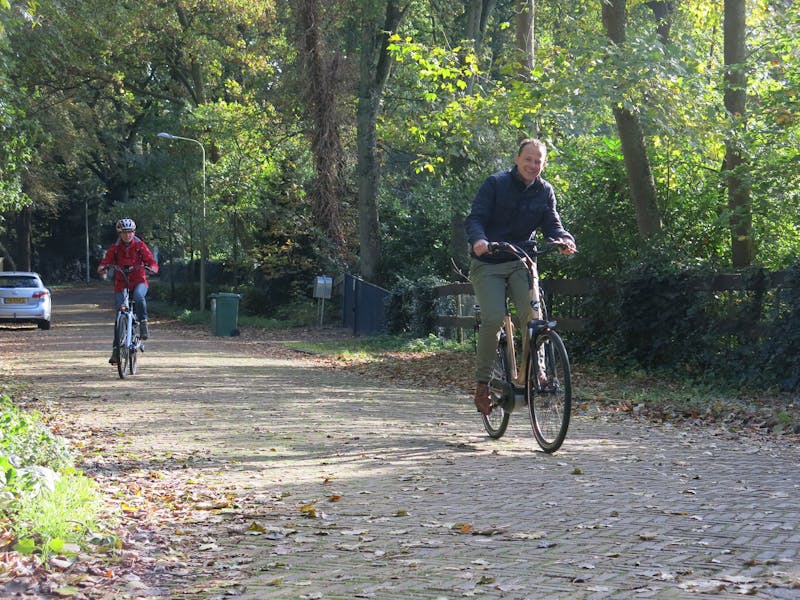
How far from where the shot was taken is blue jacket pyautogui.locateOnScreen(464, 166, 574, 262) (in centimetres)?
782

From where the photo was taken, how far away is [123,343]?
45.0 feet

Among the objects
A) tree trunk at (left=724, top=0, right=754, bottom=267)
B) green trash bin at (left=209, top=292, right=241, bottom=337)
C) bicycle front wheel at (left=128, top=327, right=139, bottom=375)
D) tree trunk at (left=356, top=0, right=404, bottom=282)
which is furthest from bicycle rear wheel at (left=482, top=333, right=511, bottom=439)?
green trash bin at (left=209, top=292, right=241, bottom=337)

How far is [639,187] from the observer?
50.3ft

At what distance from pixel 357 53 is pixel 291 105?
122 inches

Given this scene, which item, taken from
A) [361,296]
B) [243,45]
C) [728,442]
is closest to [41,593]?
[728,442]

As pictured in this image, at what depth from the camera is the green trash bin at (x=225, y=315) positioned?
29312mm

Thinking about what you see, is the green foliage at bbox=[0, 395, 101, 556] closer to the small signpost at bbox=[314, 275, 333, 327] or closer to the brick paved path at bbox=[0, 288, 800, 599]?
the brick paved path at bbox=[0, 288, 800, 599]

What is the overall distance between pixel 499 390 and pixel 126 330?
7.14 metres

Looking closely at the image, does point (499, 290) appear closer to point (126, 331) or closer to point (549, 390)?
point (549, 390)

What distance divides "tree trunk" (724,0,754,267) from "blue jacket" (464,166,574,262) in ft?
20.2

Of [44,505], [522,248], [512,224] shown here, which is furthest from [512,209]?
[44,505]

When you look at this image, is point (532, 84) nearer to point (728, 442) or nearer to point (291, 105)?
point (728, 442)

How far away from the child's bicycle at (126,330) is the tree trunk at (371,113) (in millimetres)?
15094

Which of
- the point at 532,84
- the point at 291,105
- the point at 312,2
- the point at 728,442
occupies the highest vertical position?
the point at 312,2
